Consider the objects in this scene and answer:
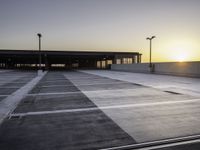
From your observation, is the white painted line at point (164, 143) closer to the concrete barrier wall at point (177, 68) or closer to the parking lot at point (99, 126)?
the parking lot at point (99, 126)

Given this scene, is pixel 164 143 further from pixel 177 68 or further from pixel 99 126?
pixel 177 68

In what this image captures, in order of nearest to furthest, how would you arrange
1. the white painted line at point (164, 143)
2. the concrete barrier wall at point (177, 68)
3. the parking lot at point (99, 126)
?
the white painted line at point (164, 143), the parking lot at point (99, 126), the concrete barrier wall at point (177, 68)

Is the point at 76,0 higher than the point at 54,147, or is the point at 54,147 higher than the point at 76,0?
the point at 76,0

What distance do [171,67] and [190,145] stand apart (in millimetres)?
24076

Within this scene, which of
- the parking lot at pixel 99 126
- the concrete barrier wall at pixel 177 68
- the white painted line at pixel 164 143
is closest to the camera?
the white painted line at pixel 164 143

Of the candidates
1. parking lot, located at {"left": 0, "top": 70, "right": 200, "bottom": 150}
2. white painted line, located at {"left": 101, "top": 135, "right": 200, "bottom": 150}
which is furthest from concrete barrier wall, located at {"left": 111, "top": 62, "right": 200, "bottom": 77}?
white painted line, located at {"left": 101, "top": 135, "right": 200, "bottom": 150}

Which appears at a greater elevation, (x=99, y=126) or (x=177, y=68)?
(x=177, y=68)

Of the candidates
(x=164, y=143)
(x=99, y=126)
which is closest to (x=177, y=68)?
(x=99, y=126)

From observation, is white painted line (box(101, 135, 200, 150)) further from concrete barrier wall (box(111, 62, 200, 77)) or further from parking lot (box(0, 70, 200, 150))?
concrete barrier wall (box(111, 62, 200, 77))

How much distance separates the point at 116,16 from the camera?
86.3ft

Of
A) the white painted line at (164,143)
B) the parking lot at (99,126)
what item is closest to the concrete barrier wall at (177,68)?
the parking lot at (99,126)

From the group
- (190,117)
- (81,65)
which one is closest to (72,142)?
(190,117)

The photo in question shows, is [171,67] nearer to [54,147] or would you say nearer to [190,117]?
[190,117]

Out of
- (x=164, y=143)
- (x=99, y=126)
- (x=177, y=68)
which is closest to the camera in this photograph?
(x=164, y=143)
